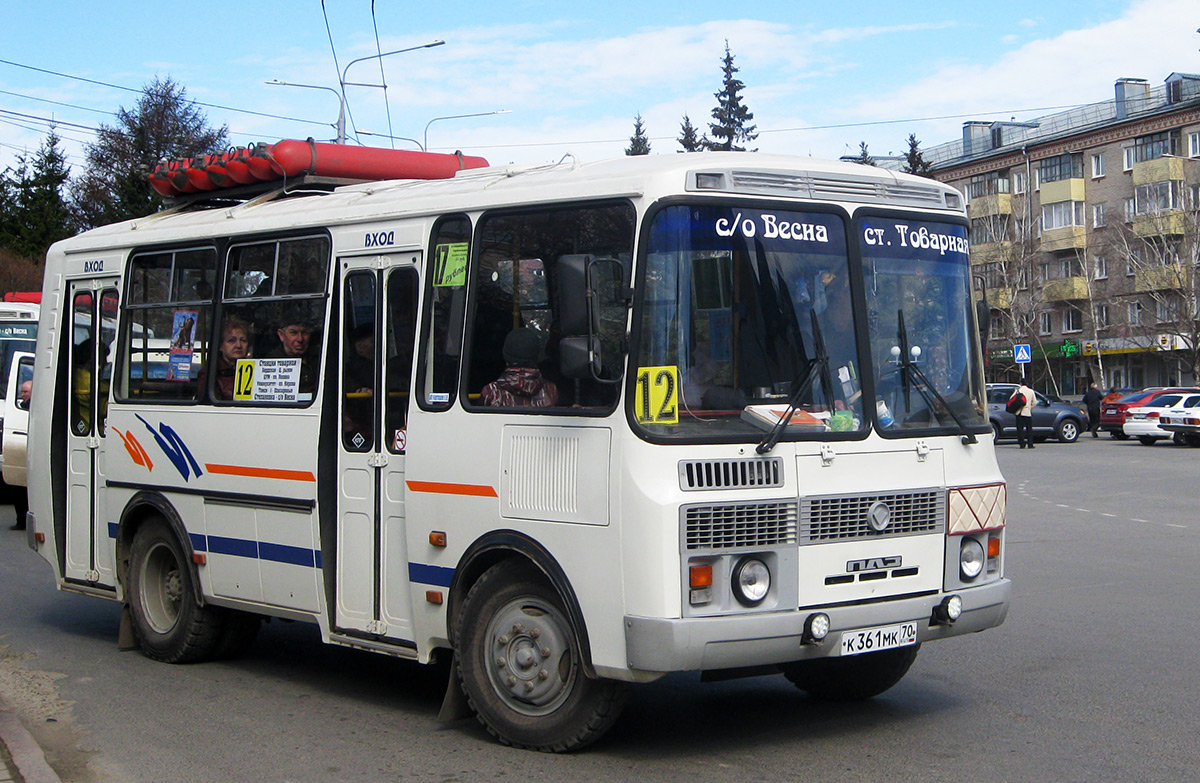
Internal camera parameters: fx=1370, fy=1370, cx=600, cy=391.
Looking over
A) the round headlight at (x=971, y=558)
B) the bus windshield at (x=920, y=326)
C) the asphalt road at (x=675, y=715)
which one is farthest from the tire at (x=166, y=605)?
the round headlight at (x=971, y=558)

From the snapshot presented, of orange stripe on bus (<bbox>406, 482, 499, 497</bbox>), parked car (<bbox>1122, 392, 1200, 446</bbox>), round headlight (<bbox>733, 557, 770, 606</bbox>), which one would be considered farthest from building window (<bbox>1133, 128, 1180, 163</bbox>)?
round headlight (<bbox>733, 557, 770, 606</bbox>)

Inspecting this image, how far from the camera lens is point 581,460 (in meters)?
6.28

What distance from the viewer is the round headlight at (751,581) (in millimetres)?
6078

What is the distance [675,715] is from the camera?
24.2 feet

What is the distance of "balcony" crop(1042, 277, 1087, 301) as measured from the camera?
68.0 meters

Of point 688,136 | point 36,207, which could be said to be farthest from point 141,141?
point 688,136

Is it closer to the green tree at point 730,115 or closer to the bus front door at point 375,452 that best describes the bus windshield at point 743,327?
the bus front door at point 375,452

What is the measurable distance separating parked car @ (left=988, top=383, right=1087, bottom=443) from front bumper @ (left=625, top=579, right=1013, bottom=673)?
111 feet

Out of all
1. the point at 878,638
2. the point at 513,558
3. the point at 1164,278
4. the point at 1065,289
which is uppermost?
the point at 1065,289

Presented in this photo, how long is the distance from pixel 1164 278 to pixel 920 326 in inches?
2256

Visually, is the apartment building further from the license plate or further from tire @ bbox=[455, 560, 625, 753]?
tire @ bbox=[455, 560, 625, 753]

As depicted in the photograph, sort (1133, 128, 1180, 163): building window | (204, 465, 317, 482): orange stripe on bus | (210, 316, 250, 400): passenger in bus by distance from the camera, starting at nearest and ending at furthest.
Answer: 1. (204, 465, 317, 482): orange stripe on bus
2. (210, 316, 250, 400): passenger in bus
3. (1133, 128, 1180, 163): building window

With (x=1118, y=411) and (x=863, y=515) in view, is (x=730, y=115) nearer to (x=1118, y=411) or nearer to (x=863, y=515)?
(x=1118, y=411)

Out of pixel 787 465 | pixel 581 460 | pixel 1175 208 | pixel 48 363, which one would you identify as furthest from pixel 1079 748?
pixel 1175 208
